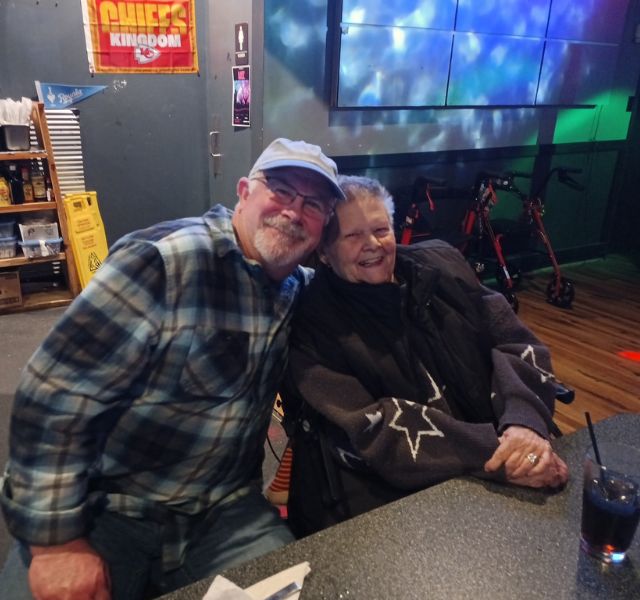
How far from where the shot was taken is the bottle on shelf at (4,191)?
11.3 ft

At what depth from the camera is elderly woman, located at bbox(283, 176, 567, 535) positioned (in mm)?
1160

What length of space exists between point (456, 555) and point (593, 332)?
11.2 feet

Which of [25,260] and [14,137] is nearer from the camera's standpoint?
[14,137]

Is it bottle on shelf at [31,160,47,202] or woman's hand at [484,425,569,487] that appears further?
bottle on shelf at [31,160,47,202]

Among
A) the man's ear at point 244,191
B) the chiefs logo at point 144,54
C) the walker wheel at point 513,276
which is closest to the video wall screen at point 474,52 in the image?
the walker wheel at point 513,276

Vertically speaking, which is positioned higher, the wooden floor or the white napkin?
the white napkin

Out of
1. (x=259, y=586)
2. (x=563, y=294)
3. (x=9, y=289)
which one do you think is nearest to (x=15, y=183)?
(x=9, y=289)

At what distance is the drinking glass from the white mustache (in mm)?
713

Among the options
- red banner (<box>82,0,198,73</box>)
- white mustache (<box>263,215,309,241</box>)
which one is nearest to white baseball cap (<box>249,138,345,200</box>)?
white mustache (<box>263,215,309,241</box>)

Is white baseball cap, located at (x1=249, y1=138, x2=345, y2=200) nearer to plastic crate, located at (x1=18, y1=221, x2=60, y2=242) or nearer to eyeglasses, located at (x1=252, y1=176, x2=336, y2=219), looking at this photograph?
eyeglasses, located at (x1=252, y1=176, x2=336, y2=219)

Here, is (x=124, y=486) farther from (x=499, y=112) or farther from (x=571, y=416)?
(x=499, y=112)

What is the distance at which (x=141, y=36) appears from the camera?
3.83 meters

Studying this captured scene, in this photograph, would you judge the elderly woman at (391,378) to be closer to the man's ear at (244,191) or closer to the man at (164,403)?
the man at (164,403)

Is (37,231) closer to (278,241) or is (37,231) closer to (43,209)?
(43,209)
